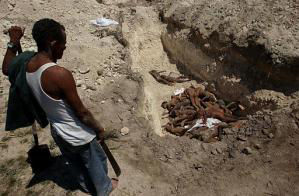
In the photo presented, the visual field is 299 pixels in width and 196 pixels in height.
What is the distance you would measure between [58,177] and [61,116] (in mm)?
1963

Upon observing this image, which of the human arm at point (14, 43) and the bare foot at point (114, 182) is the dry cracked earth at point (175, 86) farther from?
the human arm at point (14, 43)

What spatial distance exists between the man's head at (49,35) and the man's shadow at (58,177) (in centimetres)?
241

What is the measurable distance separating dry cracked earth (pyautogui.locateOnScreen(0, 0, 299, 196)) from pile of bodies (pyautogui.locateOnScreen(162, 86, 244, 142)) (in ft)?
0.86

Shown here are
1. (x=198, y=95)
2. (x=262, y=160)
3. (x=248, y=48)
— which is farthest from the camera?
(x=198, y=95)

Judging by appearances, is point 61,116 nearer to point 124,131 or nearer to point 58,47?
point 58,47

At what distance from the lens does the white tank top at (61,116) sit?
4055 mm

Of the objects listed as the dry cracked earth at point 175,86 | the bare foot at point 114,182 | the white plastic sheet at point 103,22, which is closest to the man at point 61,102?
the bare foot at point 114,182

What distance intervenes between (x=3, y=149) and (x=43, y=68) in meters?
3.26

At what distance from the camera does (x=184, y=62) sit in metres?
10.1

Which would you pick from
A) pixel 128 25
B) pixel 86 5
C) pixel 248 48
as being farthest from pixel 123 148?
pixel 86 5

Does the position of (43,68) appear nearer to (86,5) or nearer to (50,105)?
(50,105)

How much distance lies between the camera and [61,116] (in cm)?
427

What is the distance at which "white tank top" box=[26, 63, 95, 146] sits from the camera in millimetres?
4055

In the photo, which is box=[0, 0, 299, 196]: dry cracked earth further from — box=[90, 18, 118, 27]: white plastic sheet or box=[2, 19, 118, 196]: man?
box=[2, 19, 118, 196]: man
